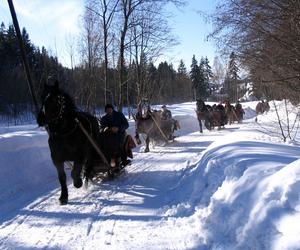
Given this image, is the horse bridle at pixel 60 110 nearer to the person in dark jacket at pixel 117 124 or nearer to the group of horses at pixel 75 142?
the group of horses at pixel 75 142

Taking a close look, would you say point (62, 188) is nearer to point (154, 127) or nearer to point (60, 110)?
point (60, 110)

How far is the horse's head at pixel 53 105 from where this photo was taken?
777 centimetres

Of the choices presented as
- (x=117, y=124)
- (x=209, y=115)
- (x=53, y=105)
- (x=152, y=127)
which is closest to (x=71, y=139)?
(x=53, y=105)

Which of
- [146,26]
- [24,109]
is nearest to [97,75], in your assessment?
[146,26]

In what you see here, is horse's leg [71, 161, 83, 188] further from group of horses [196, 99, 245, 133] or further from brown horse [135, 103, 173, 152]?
group of horses [196, 99, 245, 133]

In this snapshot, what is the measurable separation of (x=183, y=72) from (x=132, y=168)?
9557cm

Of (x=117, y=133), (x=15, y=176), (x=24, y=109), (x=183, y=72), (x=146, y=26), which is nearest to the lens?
(x=117, y=133)

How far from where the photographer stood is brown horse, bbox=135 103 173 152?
17.5 meters

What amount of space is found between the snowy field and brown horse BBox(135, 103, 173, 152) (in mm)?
6412

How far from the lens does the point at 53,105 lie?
7.86m

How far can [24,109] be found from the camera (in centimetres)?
6059

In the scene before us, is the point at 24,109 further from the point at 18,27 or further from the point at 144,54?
the point at 18,27

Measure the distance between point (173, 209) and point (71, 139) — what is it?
8.67 feet

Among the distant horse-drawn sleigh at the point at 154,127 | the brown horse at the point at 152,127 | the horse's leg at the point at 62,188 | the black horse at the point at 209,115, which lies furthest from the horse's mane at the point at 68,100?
the black horse at the point at 209,115
